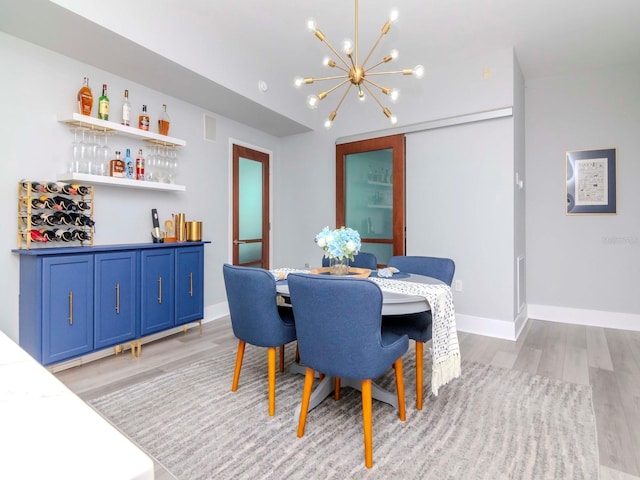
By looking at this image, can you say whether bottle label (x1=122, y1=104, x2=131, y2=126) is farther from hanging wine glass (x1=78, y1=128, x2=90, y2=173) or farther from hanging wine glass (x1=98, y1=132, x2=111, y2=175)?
hanging wine glass (x1=78, y1=128, x2=90, y2=173)

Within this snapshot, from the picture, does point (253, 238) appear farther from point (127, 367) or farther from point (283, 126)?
point (127, 367)

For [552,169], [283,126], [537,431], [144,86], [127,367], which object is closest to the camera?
[537,431]

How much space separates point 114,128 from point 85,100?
0.28 m

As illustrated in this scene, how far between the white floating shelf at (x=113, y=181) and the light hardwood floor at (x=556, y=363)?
1489 millimetres

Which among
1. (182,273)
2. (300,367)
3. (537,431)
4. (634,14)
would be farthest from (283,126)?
(537,431)

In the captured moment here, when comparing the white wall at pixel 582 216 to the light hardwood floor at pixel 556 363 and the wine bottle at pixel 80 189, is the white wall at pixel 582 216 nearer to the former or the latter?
the light hardwood floor at pixel 556 363

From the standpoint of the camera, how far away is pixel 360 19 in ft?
10.0

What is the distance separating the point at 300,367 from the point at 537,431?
5.03 feet

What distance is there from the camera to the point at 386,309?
6.10 ft

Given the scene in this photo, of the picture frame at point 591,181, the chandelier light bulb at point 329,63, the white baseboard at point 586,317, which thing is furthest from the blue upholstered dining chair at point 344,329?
the picture frame at point 591,181

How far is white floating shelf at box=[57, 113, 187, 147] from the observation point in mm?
2779

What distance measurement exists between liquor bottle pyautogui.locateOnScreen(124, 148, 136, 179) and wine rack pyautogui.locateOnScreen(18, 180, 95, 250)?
362mm

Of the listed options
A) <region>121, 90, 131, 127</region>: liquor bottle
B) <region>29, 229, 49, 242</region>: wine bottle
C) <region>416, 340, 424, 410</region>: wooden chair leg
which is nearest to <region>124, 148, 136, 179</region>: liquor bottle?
<region>121, 90, 131, 127</region>: liquor bottle

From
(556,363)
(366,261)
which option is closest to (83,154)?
(366,261)
